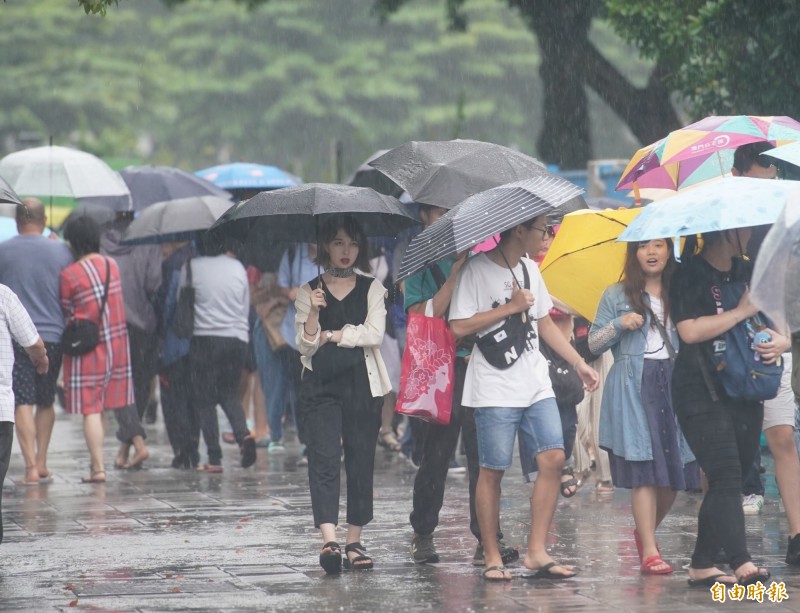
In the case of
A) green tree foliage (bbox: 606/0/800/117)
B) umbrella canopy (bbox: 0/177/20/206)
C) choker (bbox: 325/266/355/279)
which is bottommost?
choker (bbox: 325/266/355/279)

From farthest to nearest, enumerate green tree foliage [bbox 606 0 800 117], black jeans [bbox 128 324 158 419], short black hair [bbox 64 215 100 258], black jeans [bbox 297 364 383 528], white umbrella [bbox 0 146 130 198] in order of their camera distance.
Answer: white umbrella [bbox 0 146 130 198] < black jeans [bbox 128 324 158 419] < green tree foliage [bbox 606 0 800 117] < short black hair [bbox 64 215 100 258] < black jeans [bbox 297 364 383 528]

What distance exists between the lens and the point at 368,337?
26.5ft

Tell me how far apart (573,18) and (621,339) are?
13.3 meters

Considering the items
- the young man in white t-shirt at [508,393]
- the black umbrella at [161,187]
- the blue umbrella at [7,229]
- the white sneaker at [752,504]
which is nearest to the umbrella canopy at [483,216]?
the young man in white t-shirt at [508,393]

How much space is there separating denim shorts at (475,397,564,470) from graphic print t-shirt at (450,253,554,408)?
0.15ft

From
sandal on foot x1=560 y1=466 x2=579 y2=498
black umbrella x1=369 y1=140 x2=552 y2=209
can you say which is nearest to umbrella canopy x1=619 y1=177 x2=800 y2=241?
black umbrella x1=369 y1=140 x2=552 y2=209

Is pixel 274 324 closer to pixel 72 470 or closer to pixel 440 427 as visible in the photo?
Answer: pixel 72 470

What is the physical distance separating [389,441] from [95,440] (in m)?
2.79

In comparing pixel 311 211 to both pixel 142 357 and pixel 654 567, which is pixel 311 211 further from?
pixel 142 357

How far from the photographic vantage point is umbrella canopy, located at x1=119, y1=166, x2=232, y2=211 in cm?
1515

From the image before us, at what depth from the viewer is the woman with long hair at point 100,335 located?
38.9 ft

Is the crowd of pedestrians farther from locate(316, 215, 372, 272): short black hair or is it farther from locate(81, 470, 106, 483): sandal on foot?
locate(81, 470, 106, 483): sandal on foot

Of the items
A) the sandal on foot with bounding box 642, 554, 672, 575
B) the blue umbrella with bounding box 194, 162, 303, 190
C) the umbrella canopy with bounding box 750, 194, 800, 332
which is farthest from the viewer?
the blue umbrella with bounding box 194, 162, 303, 190

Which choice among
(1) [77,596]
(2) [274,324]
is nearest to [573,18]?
(2) [274,324]
